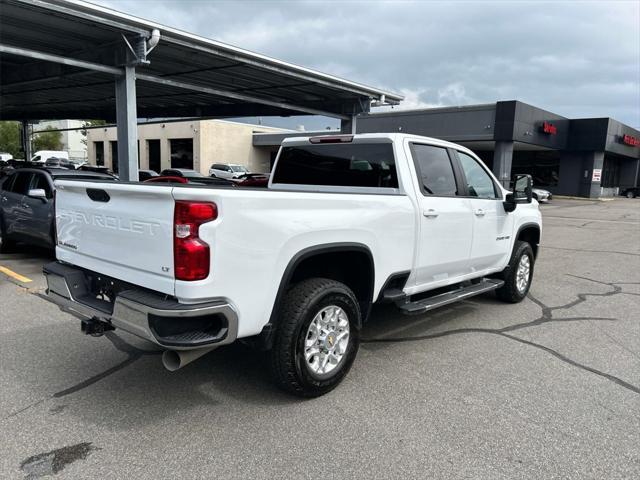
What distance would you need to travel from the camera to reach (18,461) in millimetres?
2891

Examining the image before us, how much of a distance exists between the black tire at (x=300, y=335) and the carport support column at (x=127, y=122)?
8.59 meters

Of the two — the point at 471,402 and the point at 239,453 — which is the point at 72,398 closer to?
the point at 239,453

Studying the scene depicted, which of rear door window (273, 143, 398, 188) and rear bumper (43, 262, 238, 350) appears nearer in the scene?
rear bumper (43, 262, 238, 350)

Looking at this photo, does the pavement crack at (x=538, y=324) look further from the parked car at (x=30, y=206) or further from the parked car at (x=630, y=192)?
the parked car at (x=630, y=192)

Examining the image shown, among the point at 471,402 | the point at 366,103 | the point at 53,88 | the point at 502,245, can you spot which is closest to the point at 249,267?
the point at 471,402

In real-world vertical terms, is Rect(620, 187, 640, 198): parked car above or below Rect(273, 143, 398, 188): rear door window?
below

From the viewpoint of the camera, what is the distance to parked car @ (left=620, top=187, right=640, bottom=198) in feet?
168

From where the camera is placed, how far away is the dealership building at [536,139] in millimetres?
32969

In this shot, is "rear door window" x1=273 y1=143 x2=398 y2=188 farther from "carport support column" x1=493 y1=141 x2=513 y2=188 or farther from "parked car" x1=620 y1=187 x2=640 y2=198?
"parked car" x1=620 y1=187 x2=640 y2=198

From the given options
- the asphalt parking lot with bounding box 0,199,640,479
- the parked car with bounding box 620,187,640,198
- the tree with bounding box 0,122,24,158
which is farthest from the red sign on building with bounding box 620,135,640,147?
the tree with bounding box 0,122,24,158

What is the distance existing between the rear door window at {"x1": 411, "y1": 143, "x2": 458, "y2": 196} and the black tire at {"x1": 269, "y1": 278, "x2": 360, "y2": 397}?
1.56 meters

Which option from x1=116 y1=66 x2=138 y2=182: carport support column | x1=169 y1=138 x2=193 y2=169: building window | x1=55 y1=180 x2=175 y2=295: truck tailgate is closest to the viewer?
x1=55 y1=180 x2=175 y2=295: truck tailgate

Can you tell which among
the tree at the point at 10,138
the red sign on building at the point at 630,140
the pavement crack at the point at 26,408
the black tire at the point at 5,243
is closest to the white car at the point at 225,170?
the black tire at the point at 5,243

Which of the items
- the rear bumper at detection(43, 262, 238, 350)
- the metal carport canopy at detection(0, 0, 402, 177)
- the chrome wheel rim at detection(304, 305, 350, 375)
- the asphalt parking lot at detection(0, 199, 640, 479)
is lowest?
the asphalt parking lot at detection(0, 199, 640, 479)
